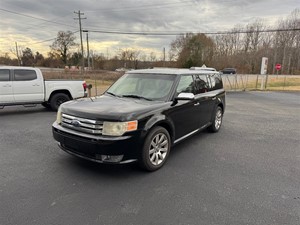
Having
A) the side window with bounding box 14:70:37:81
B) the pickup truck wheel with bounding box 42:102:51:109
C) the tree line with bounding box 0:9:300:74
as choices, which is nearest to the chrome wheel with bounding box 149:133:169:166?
the side window with bounding box 14:70:37:81

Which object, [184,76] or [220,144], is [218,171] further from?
[184,76]

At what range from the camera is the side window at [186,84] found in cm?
428

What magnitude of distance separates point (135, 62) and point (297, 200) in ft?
210

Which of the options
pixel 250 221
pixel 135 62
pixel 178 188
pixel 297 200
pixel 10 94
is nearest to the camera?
pixel 250 221

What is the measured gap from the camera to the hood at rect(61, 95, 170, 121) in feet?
10.3

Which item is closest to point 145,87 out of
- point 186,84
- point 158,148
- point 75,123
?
point 186,84

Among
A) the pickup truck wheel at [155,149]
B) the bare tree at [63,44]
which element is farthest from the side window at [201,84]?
the bare tree at [63,44]

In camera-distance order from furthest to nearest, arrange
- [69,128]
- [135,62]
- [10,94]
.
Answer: [135,62], [10,94], [69,128]

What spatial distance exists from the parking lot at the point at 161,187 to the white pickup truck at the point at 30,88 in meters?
3.00

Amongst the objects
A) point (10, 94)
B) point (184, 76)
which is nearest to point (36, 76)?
point (10, 94)

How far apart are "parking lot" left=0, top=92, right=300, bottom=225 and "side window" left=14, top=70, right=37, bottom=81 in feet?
10.9

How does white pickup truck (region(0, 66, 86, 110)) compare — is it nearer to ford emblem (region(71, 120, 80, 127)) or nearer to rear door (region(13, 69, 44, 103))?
rear door (region(13, 69, 44, 103))

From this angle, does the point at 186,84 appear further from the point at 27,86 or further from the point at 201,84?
the point at 27,86

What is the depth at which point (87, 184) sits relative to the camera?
3182 mm
